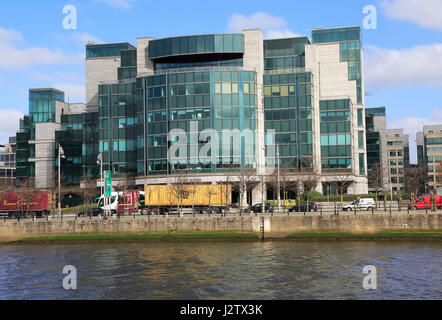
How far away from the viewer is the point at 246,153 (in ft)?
272

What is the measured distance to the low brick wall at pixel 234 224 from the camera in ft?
154

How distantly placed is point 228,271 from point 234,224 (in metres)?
16.9

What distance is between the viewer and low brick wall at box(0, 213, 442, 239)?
1850 inches

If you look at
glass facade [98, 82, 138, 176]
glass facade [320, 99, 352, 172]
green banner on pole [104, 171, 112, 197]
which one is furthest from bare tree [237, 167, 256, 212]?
glass facade [98, 82, 138, 176]

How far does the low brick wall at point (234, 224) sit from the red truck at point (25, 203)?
1254cm

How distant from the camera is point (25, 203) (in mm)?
65375

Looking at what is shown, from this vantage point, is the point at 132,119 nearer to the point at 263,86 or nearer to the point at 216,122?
the point at 216,122

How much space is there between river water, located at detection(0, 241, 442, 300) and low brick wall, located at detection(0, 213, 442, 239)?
234 centimetres

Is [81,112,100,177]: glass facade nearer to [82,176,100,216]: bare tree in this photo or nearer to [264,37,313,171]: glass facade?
[82,176,100,216]: bare tree


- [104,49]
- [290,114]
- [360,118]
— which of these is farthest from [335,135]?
[104,49]

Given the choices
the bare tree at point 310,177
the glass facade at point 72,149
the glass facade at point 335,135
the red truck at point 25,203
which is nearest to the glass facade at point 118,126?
the glass facade at point 72,149

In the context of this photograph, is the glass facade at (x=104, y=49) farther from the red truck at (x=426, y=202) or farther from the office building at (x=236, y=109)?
the red truck at (x=426, y=202)

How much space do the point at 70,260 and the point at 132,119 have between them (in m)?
55.0

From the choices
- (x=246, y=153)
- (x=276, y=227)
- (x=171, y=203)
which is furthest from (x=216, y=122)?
(x=276, y=227)
